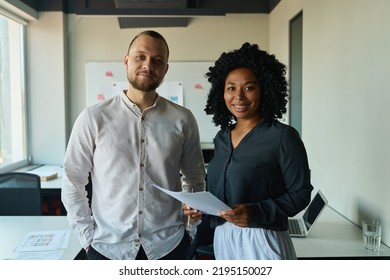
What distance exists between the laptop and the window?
314 centimetres

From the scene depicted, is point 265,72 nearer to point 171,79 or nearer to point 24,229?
point 24,229

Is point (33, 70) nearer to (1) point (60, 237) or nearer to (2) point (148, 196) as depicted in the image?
(1) point (60, 237)

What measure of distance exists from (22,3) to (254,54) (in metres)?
3.58

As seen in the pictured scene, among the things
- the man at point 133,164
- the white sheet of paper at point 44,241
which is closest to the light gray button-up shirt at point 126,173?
the man at point 133,164

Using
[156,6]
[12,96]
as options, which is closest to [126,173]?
[156,6]

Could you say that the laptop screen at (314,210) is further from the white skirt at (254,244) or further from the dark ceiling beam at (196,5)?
the dark ceiling beam at (196,5)

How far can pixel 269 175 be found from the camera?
1110 millimetres

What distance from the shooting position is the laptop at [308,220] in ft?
6.12

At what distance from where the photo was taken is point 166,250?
4.25 feet

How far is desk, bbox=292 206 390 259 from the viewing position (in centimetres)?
160

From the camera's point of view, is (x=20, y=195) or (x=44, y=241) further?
(x=20, y=195)

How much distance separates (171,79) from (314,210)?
2916 millimetres

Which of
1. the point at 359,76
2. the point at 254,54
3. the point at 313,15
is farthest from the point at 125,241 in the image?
the point at 313,15

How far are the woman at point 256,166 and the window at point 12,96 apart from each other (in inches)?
132
